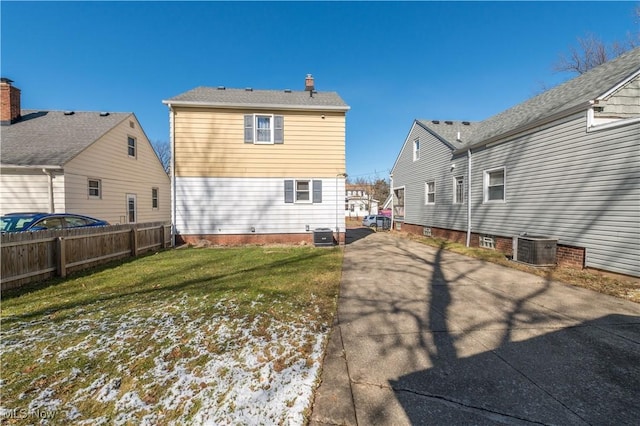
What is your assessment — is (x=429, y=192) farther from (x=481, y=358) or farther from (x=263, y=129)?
(x=481, y=358)

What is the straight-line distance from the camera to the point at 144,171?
16.7 m

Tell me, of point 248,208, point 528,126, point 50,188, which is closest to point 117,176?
point 50,188

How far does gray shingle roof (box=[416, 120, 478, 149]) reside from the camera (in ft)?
43.3

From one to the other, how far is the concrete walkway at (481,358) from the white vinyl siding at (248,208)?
6.46 m

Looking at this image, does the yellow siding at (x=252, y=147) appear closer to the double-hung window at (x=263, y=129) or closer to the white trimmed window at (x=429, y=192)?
the double-hung window at (x=263, y=129)

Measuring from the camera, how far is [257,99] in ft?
38.7

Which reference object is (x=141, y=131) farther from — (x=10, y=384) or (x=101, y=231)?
(x=10, y=384)

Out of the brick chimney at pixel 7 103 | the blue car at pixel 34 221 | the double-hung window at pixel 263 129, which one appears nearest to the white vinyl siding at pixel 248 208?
the double-hung window at pixel 263 129

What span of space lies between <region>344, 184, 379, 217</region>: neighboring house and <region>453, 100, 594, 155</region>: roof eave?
30278 mm

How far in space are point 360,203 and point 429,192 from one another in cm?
3462

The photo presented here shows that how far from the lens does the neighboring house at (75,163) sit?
35.3 feet

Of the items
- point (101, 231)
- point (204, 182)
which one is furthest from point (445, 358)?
point (204, 182)

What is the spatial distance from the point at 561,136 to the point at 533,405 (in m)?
8.13

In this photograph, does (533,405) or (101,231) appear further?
(101,231)
